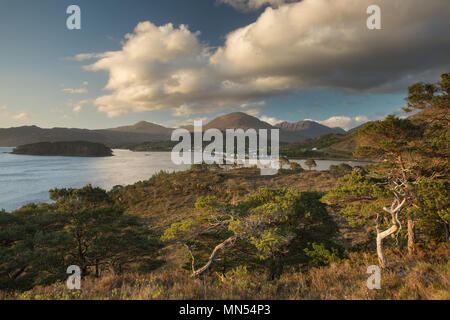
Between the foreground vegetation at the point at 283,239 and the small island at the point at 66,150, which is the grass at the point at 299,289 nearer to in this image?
the foreground vegetation at the point at 283,239

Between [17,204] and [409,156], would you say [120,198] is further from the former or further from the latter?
[409,156]

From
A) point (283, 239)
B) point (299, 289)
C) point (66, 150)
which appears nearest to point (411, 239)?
point (283, 239)

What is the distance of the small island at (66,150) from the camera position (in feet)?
611

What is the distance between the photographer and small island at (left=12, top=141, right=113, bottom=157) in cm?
Result: 18638

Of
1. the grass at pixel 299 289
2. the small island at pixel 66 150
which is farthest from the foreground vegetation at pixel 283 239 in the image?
the small island at pixel 66 150

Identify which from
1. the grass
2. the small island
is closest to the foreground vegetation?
the grass

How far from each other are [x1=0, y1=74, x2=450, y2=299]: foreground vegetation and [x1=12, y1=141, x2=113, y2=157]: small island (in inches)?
7745

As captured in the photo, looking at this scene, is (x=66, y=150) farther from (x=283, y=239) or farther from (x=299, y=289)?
(x=299, y=289)

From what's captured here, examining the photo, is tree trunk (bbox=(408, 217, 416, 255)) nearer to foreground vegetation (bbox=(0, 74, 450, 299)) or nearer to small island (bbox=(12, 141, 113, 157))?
foreground vegetation (bbox=(0, 74, 450, 299))

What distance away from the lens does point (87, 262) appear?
14391 mm

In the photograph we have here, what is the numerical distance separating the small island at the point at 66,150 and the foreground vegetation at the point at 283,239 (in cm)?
19672
